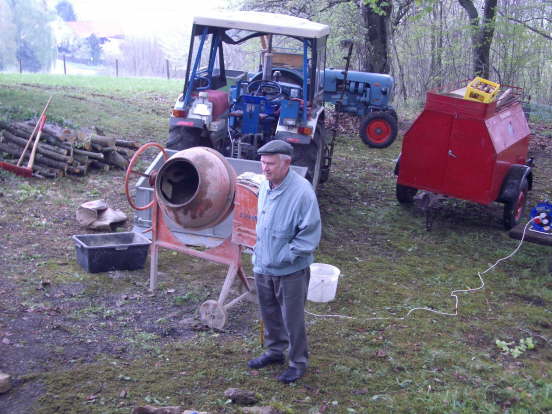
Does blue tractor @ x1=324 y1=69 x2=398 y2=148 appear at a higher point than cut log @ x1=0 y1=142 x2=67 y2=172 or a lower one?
higher

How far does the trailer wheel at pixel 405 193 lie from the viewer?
9156 mm

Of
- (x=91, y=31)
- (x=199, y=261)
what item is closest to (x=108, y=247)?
(x=199, y=261)

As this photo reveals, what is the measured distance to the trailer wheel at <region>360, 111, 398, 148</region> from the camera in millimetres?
13555

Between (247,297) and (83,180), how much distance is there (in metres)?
4.37

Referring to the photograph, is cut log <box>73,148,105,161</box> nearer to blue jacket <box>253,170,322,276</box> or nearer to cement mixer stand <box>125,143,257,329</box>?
cement mixer stand <box>125,143,257,329</box>

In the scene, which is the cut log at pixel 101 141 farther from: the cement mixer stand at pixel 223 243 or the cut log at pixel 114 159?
the cement mixer stand at pixel 223 243

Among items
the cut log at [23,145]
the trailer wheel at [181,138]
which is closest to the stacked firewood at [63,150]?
the cut log at [23,145]

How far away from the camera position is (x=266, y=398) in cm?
414

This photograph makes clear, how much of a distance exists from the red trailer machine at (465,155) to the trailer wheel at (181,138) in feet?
9.34

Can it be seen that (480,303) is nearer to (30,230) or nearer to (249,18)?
(249,18)

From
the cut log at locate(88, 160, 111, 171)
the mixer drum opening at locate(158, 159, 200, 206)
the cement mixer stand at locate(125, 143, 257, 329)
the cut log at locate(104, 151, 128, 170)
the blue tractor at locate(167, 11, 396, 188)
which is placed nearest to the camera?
the cement mixer stand at locate(125, 143, 257, 329)

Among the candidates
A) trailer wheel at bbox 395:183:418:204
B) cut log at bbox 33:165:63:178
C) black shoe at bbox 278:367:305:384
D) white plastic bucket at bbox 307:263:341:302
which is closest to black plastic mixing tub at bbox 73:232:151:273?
white plastic bucket at bbox 307:263:341:302

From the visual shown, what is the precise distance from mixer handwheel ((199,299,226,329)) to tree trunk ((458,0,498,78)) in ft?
43.7

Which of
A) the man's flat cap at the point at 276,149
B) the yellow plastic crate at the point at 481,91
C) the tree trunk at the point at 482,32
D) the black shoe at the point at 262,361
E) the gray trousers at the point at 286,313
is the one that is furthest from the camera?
the tree trunk at the point at 482,32
